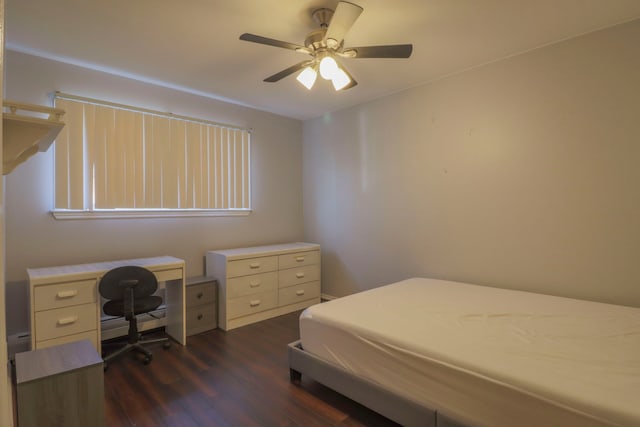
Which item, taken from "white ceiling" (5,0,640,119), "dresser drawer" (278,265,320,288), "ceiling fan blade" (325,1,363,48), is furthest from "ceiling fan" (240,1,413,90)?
"dresser drawer" (278,265,320,288)

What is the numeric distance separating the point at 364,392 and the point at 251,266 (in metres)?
1.92

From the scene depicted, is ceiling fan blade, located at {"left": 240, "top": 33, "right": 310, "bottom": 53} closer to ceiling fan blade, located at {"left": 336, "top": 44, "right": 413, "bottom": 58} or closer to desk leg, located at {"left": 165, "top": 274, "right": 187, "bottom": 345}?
ceiling fan blade, located at {"left": 336, "top": 44, "right": 413, "bottom": 58}

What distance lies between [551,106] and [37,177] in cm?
407

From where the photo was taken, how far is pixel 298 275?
3.93 meters

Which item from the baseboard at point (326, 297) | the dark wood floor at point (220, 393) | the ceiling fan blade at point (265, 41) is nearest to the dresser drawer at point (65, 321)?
the dark wood floor at point (220, 393)

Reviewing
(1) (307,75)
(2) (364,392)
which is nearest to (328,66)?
(1) (307,75)

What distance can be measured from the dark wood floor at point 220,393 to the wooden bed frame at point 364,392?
137 mm

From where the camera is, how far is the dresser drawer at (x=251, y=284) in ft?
11.1

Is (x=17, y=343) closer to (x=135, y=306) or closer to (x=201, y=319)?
(x=135, y=306)

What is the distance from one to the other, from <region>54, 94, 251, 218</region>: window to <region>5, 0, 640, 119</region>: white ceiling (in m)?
0.46

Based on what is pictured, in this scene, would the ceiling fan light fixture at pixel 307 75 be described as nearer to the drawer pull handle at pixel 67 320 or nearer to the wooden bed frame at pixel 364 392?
the wooden bed frame at pixel 364 392

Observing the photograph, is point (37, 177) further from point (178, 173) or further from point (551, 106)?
point (551, 106)

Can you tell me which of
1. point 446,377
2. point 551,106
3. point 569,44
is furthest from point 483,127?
point 446,377

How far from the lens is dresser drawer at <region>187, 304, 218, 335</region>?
322 cm
